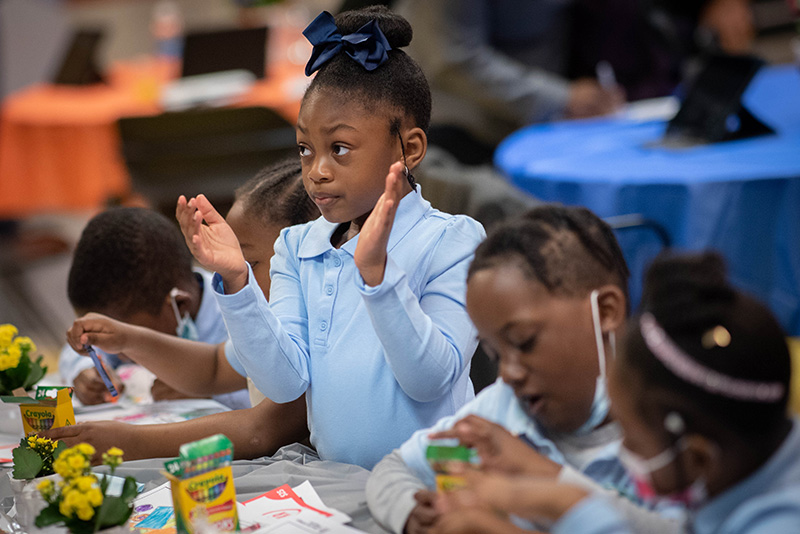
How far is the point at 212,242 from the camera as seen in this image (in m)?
1.36

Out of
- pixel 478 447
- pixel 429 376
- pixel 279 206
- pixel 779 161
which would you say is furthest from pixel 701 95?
pixel 478 447

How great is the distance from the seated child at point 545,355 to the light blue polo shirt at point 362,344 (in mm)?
178

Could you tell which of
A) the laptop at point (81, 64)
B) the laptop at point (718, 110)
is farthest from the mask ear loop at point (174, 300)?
the laptop at point (81, 64)

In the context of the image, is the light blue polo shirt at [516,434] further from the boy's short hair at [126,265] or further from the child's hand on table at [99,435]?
the boy's short hair at [126,265]

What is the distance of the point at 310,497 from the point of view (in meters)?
1.26

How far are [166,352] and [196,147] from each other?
234 cm

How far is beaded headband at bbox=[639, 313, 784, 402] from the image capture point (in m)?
0.83

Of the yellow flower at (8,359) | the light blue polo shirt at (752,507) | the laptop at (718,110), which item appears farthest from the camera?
the laptop at (718,110)

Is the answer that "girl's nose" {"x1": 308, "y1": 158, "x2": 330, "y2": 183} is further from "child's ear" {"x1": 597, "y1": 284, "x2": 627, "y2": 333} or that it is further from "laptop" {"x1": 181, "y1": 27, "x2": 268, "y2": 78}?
"laptop" {"x1": 181, "y1": 27, "x2": 268, "y2": 78}

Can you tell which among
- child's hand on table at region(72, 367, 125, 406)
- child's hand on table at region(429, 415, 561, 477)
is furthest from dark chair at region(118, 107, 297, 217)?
child's hand on table at region(429, 415, 561, 477)

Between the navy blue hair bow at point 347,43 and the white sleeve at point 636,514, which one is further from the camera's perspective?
the navy blue hair bow at point 347,43

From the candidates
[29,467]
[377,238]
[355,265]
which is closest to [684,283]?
[377,238]

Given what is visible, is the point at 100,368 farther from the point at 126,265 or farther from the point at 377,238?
the point at 377,238

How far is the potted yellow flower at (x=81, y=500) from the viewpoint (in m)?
1.09
